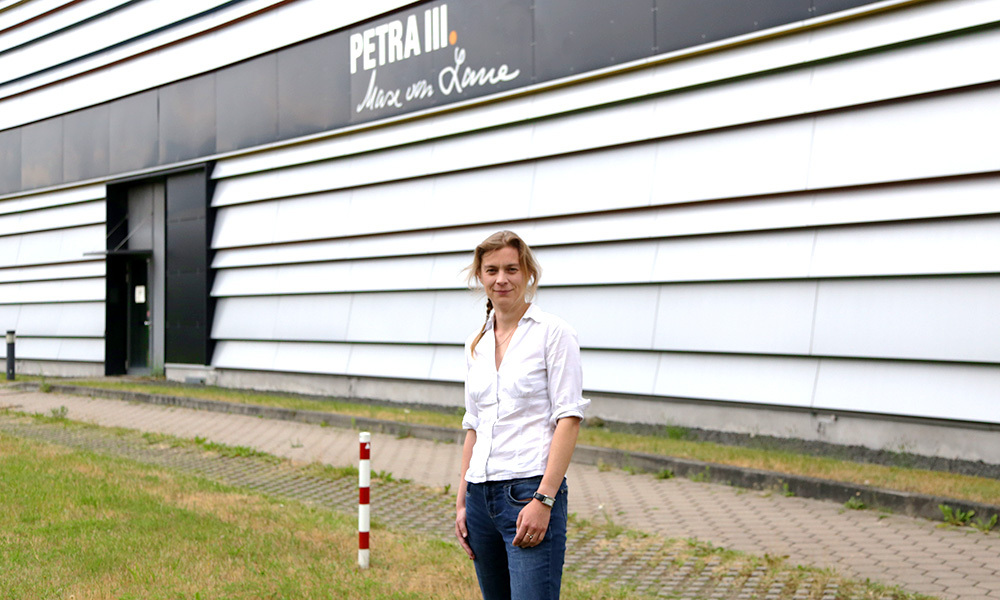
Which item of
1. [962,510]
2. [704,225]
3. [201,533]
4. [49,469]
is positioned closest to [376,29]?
[704,225]

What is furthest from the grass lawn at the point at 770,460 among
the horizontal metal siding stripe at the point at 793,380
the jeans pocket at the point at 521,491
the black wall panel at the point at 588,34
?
the jeans pocket at the point at 521,491

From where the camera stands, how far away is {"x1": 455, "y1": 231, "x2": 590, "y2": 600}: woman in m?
3.47

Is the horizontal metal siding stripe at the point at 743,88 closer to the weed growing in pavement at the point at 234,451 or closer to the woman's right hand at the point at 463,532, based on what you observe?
the weed growing in pavement at the point at 234,451

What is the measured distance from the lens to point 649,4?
12.4 metres

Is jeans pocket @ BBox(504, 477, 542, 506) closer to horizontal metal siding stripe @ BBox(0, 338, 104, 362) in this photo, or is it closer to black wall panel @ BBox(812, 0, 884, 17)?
black wall panel @ BBox(812, 0, 884, 17)

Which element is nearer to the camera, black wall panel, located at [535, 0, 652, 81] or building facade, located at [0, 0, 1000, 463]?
building facade, located at [0, 0, 1000, 463]

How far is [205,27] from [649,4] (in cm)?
1122

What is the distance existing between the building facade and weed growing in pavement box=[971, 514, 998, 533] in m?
2.25

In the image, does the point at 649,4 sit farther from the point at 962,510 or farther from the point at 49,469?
the point at 49,469

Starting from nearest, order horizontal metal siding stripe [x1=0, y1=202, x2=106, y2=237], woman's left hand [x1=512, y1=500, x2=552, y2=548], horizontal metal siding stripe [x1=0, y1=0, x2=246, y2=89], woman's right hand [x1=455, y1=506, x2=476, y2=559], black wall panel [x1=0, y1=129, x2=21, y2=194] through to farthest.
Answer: woman's left hand [x1=512, y1=500, x2=552, y2=548]
woman's right hand [x1=455, y1=506, x2=476, y2=559]
horizontal metal siding stripe [x1=0, y1=0, x2=246, y2=89]
horizontal metal siding stripe [x1=0, y1=202, x2=106, y2=237]
black wall panel [x1=0, y1=129, x2=21, y2=194]

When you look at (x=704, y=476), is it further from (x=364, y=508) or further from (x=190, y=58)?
(x=190, y=58)

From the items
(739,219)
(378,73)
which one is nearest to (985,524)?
(739,219)

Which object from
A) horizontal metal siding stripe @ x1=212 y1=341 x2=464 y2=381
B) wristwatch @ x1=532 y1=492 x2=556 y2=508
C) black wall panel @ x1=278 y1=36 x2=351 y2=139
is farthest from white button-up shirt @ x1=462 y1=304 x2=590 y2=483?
black wall panel @ x1=278 y1=36 x2=351 y2=139

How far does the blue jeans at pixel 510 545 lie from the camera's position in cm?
347
